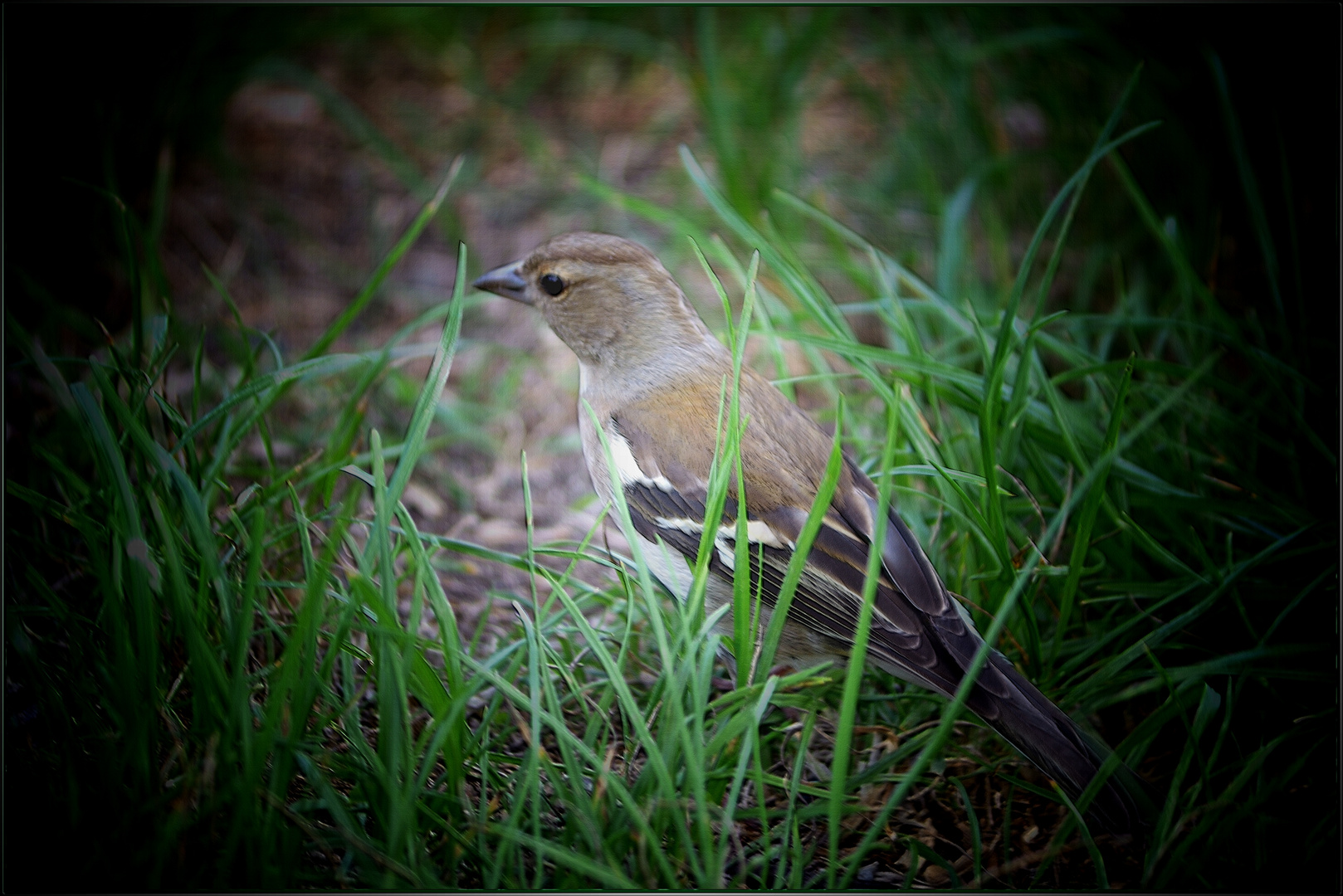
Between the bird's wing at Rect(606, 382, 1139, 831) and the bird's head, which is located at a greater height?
the bird's head

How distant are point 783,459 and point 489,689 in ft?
3.78

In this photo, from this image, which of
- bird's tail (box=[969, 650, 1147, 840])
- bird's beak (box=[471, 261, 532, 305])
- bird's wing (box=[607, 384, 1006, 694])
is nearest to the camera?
bird's tail (box=[969, 650, 1147, 840])

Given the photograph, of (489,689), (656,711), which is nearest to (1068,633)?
A: (656,711)

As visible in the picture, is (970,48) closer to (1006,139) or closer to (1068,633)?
(1006,139)

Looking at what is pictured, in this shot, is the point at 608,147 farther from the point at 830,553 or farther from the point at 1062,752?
the point at 1062,752

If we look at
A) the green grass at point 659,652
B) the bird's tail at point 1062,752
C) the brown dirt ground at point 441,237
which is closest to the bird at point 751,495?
the bird's tail at point 1062,752

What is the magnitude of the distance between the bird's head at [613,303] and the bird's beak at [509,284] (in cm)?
5

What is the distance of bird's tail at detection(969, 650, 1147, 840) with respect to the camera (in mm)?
2162

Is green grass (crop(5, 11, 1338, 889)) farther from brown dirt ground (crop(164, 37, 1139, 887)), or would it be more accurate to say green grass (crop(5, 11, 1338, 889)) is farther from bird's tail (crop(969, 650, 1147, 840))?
brown dirt ground (crop(164, 37, 1139, 887))

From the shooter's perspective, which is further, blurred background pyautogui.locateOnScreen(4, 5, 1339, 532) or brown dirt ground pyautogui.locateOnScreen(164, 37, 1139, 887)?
brown dirt ground pyautogui.locateOnScreen(164, 37, 1139, 887)

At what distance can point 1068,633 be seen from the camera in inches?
112

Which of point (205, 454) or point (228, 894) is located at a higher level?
point (205, 454)

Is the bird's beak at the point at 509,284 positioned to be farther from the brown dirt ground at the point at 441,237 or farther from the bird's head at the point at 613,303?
the brown dirt ground at the point at 441,237

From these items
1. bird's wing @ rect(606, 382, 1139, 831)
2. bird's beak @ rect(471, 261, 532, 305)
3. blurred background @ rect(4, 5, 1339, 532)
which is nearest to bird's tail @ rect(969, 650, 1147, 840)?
bird's wing @ rect(606, 382, 1139, 831)
